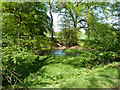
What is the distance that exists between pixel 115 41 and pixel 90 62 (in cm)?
180

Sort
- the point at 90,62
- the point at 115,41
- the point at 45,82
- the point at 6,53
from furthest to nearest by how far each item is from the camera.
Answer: the point at 90,62, the point at 115,41, the point at 45,82, the point at 6,53

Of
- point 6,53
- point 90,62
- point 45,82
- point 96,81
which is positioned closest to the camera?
point 6,53

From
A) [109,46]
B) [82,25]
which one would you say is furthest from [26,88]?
[82,25]

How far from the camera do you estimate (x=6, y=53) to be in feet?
10.2

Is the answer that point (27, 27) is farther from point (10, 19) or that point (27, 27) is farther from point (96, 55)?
point (96, 55)

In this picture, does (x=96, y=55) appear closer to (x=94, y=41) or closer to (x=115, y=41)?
(x=94, y=41)

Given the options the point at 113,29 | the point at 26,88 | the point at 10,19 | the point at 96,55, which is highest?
the point at 10,19

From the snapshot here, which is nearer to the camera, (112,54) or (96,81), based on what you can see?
(96,81)

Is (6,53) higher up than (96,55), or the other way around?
(6,53)

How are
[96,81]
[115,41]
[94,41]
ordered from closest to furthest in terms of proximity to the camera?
1. [96,81]
2. [115,41]
3. [94,41]

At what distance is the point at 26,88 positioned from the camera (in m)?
3.72

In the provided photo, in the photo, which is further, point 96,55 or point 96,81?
point 96,55

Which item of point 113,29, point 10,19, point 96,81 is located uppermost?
point 10,19

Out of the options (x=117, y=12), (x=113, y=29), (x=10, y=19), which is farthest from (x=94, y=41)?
(x=10, y=19)
